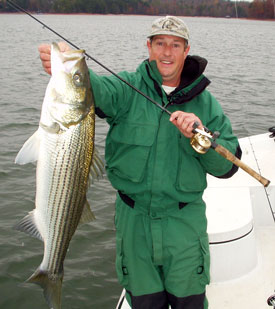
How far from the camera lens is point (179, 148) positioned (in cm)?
300

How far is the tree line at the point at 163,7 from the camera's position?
→ 8.73 meters

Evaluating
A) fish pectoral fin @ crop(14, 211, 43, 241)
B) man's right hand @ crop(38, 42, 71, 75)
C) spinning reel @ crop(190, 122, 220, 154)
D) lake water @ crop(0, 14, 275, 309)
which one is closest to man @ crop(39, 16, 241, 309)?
spinning reel @ crop(190, 122, 220, 154)

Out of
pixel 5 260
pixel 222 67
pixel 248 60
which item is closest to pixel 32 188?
pixel 5 260

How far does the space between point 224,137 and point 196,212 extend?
2.05 feet

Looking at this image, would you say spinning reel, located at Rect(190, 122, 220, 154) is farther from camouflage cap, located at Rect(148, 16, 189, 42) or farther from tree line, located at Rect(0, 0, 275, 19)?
tree line, located at Rect(0, 0, 275, 19)

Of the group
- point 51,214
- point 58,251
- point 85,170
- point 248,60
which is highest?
point 85,170

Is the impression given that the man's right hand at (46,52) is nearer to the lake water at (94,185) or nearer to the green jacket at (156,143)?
the green jacket at (156,143)

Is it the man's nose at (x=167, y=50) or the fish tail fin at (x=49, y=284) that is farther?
the man's nose at (x=167, y=50)

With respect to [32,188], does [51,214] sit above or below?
above

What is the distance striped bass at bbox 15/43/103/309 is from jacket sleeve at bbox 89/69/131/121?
0.11 m

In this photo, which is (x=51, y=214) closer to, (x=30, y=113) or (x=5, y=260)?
(x=5, y=260)

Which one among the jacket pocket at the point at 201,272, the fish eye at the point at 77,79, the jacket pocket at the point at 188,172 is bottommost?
the jacket pocket at the point at 201,272

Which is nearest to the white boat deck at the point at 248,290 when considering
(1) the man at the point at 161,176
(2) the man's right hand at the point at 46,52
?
(1) the man at the point at 161,176

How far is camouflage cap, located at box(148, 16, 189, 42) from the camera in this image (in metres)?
3.12
